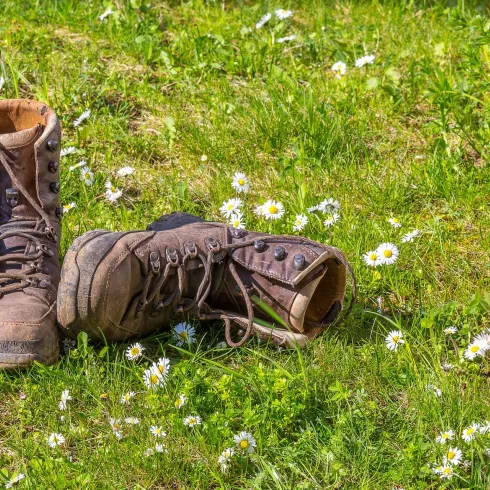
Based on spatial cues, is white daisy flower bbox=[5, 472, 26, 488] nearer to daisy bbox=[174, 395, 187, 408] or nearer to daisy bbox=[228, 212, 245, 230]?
daisy bbox=[174, 395, 187, 408]

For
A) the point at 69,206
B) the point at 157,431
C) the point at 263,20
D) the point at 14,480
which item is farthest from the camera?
the point at 263,20

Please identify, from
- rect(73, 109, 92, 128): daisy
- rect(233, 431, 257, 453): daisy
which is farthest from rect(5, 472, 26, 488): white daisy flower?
rect(73, 109, 92, 128): daisy

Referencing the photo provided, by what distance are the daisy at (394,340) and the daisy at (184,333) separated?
62cm

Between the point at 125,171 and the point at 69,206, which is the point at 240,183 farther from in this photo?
the point at 69,206

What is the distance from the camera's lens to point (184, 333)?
284cm

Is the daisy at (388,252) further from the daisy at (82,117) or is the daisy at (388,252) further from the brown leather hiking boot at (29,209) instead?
the daisy at (82,117)

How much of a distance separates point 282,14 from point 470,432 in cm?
285

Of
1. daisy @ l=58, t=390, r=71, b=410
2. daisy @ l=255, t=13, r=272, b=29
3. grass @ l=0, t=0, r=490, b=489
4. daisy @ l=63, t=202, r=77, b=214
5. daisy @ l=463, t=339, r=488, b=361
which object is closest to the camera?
grass @ l=0, t=0, r=490, b=489

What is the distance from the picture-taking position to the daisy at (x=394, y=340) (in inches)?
110

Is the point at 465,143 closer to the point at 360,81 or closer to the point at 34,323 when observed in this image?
the point at 360,81

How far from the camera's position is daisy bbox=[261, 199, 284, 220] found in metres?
3.39

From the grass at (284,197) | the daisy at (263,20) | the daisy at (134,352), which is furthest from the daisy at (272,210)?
the daisy at (263,20)

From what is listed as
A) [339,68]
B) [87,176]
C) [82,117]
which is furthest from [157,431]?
[339,68]

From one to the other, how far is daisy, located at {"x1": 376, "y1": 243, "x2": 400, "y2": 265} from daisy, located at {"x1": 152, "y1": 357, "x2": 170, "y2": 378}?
35.2 inches
